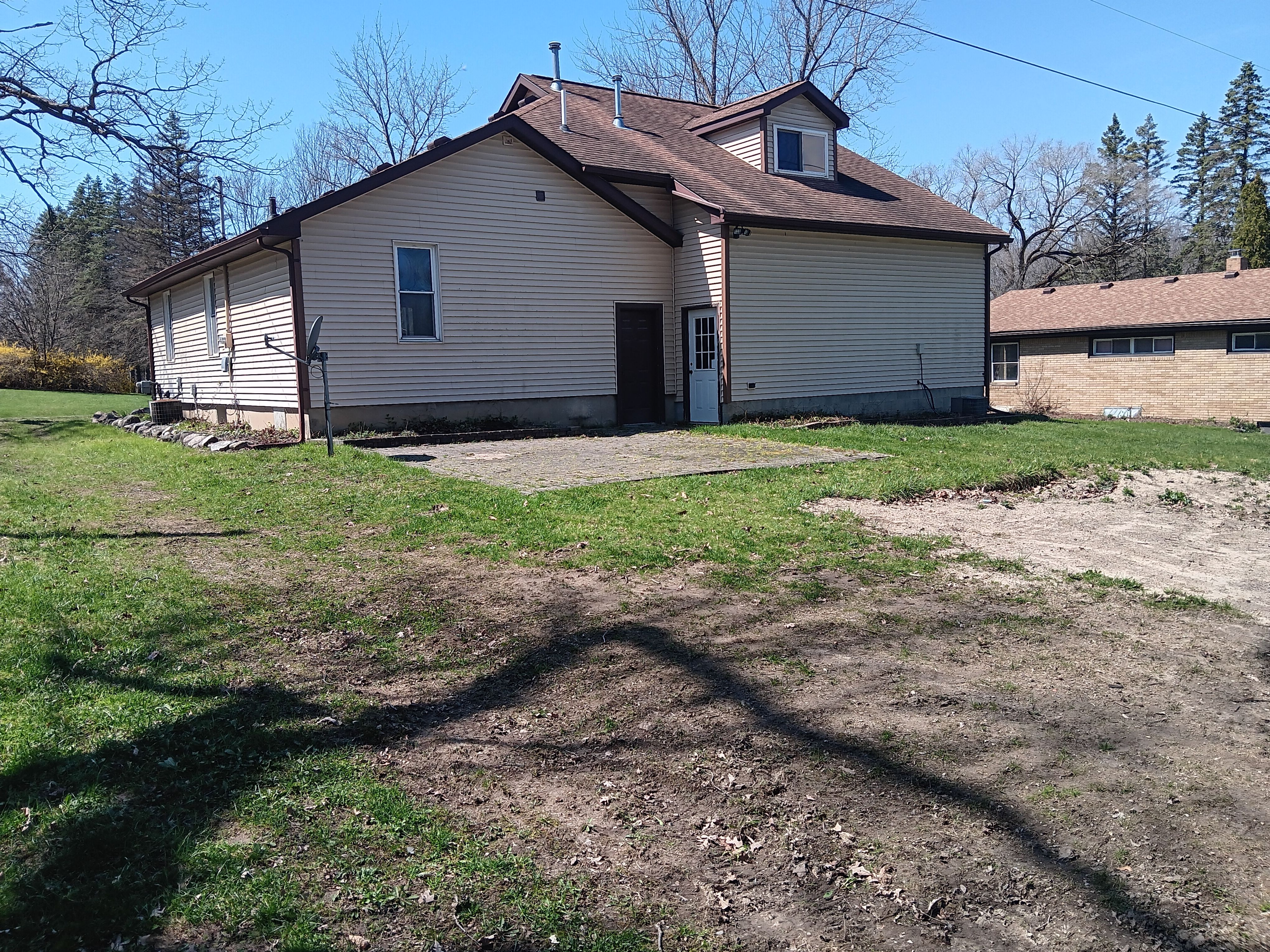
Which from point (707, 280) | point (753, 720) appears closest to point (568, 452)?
point (707, 280)

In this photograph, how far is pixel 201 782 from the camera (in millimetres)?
3486

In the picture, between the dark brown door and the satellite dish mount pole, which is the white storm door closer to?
the dark brown door

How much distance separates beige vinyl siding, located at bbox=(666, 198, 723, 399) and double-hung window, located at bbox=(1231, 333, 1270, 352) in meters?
17.2

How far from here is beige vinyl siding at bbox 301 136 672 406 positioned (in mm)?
14320

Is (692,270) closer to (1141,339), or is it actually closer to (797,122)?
(797,122)

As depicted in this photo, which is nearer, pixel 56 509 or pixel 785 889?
pixel 785 889

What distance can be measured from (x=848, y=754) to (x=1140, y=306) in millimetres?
28767

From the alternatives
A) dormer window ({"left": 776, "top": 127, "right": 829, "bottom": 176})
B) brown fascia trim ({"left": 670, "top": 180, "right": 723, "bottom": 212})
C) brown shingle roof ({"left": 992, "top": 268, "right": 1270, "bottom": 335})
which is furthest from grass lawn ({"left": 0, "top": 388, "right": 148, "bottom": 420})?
brown shingle roof ({"left": 992, "top": 268, "right": 1270, "bottom": 335})

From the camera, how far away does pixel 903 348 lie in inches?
790

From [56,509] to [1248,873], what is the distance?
32.2 ft

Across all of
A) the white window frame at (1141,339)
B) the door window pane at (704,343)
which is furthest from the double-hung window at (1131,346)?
the door window pane at (704,343)

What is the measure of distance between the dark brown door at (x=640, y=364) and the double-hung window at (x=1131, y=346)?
673 inches

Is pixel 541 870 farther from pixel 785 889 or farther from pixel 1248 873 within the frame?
pixel 1248 873

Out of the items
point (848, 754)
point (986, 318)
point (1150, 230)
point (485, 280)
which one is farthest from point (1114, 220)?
point (848, 754)
